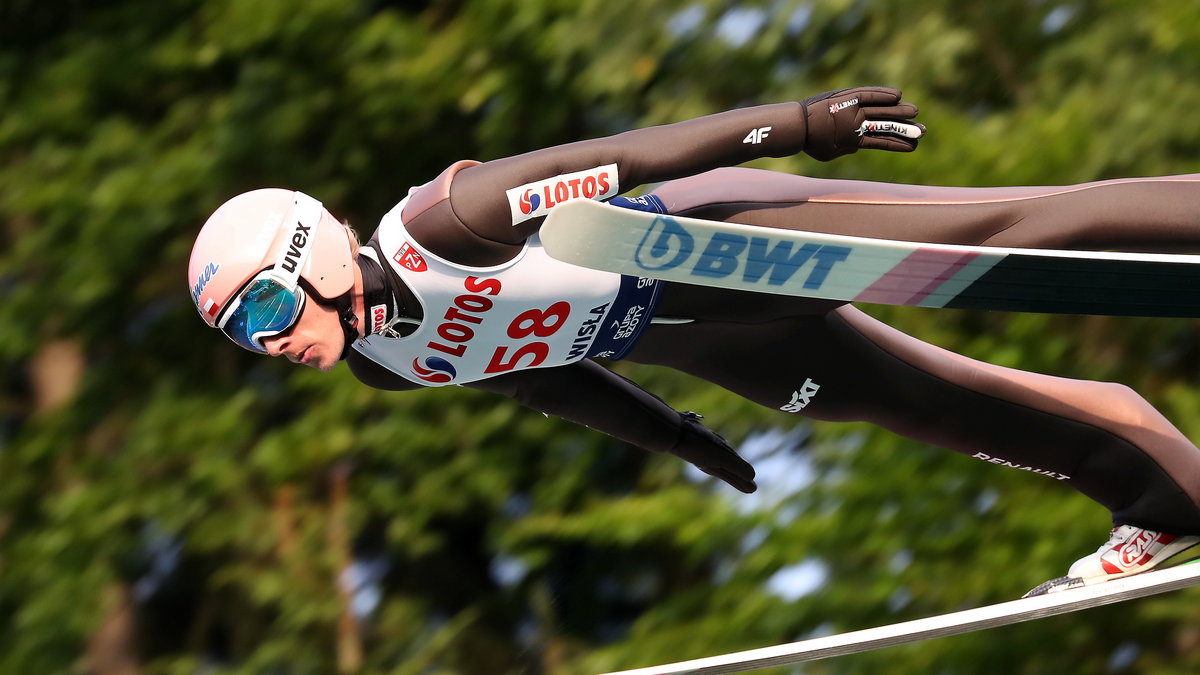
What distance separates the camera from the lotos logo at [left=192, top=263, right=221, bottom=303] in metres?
2.75

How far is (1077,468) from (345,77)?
391 centimetres

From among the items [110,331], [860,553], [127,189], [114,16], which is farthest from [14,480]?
[860,553]

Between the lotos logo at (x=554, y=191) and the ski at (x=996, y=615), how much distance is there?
1211 millimetres

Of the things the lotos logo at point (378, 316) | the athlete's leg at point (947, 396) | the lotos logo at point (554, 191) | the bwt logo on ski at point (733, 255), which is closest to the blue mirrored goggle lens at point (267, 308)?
the lotos logo at point (378, 316)

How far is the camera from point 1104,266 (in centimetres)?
276

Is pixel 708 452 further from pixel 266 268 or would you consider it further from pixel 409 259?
pixel 266 268

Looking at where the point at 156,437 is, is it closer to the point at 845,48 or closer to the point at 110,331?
the point at 110,331

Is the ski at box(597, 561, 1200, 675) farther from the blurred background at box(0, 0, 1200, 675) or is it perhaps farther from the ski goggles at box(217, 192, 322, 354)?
the blurred background at box(0, 0, 1200, 675)

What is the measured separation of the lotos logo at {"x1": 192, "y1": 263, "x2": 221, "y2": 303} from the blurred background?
290cm

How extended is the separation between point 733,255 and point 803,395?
561 millimetres

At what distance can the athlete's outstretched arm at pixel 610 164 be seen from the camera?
2.67 metres

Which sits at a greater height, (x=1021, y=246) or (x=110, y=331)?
(x=1021, y=246)

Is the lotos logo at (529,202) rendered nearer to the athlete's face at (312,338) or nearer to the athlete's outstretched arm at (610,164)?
the athlete's outstretched arm at (610,164)

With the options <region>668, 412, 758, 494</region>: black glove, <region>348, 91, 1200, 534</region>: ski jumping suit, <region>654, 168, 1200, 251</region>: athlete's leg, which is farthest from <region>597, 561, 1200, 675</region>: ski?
<region>654, 168, 1200, 251</region>: athlete's leg
